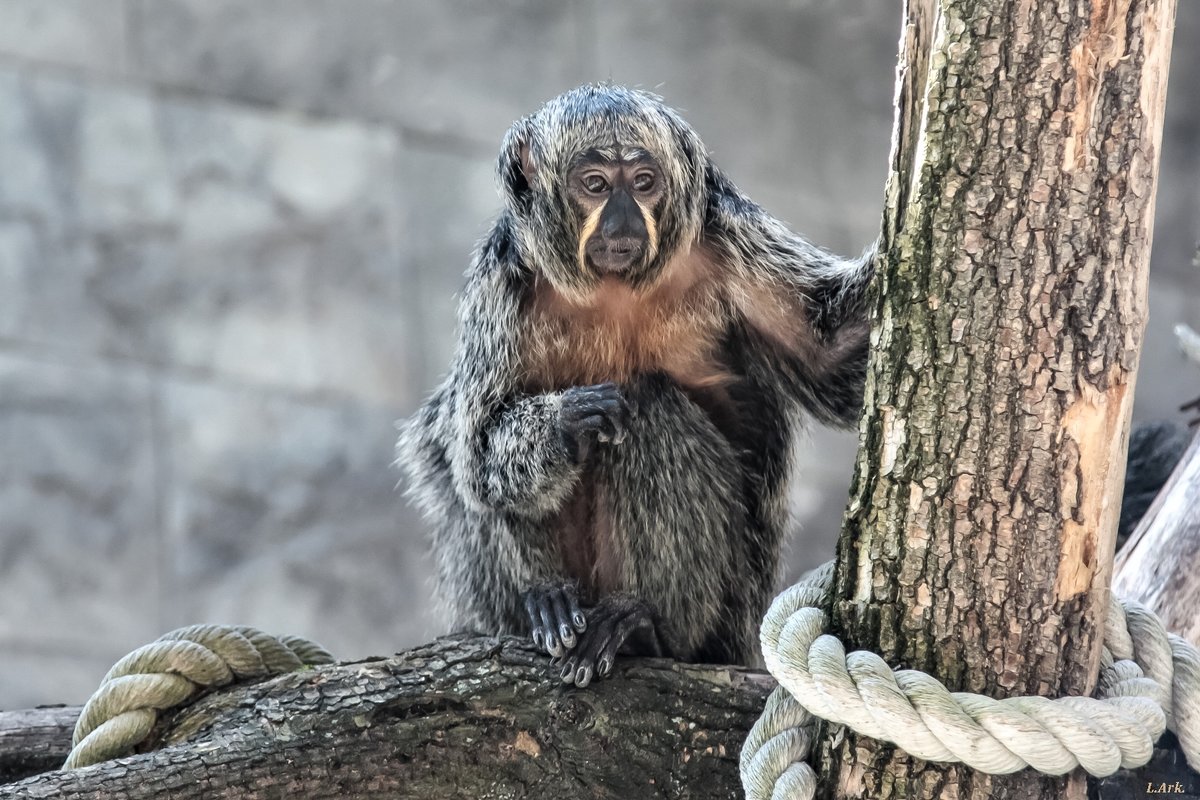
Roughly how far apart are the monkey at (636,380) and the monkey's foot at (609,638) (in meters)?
0.01

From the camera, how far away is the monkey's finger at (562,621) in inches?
129

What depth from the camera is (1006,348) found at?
2.33 meters

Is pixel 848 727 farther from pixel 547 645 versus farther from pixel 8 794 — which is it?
pixel 8 794

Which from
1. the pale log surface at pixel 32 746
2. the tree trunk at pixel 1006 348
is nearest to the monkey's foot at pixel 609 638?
the tree trunk at pixel 1006 348

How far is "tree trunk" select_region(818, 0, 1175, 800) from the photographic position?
2258mm

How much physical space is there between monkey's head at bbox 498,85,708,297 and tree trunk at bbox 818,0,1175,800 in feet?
3.93

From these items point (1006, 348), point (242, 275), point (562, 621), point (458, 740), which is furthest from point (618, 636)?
point (242, 275)

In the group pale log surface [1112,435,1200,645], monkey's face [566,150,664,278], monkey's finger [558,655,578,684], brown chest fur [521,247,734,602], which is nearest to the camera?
monkey's finger [558,655,578,684]

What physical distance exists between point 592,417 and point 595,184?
0.72 meters

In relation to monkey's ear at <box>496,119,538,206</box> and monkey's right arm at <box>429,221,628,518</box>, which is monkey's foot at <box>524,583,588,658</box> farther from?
monkey's ear at <box>496,119,538,206</box>

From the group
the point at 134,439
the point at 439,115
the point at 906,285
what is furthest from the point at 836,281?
the point at 134,439

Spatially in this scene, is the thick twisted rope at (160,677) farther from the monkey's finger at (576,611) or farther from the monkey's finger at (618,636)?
the monkey's finger at (618,636)

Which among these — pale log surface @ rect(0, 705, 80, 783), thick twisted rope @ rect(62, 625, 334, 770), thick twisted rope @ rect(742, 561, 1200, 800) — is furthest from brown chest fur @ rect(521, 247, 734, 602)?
pale log surface @ rect(0, 705, 80, 783)

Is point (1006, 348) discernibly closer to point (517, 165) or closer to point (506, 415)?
point (506, 415)
